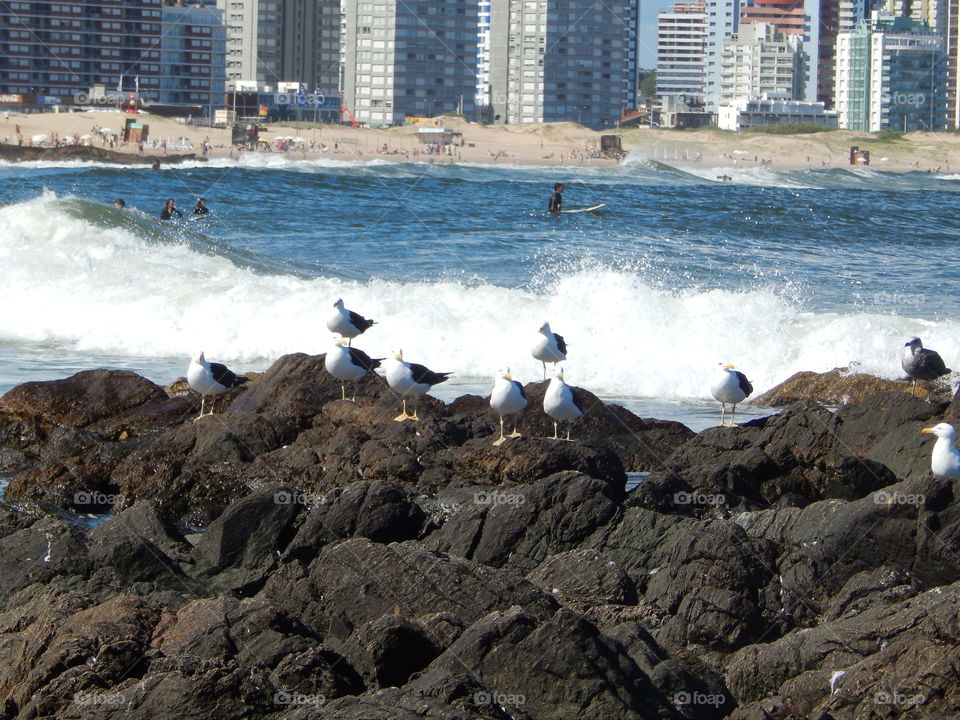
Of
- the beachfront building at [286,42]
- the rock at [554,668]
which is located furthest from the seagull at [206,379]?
the beachfront building at [286,42]

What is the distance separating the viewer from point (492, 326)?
689 inches

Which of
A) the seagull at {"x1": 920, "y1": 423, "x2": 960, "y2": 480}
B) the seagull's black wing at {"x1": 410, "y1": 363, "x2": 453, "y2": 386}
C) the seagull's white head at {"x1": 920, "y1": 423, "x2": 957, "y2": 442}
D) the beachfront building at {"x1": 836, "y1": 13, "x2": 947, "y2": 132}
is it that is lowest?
the seagull at {"x1": 920, "y1": 423, "x2": 960, "y2": 480}

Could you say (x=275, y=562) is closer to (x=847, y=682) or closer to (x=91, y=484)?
(x=91, y=484)

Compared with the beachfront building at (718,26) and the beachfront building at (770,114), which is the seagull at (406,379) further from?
the beachfront building at (718,26)

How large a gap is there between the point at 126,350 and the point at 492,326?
4556 mm

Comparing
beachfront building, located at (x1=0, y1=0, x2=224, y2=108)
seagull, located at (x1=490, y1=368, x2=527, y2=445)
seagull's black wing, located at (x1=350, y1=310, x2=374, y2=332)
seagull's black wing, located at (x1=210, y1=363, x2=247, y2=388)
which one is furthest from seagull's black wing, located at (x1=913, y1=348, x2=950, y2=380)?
beachfront building, located at (x1=0, y1=0, x2=224, y2=108)

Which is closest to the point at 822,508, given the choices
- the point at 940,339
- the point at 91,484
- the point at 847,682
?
the point at 847,682

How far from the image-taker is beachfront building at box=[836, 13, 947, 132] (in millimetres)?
133625

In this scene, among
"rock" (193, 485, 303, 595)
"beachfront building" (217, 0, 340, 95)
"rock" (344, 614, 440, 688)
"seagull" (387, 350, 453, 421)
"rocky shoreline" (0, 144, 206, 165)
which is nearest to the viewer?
"rock" (344, 614, 440, 688)

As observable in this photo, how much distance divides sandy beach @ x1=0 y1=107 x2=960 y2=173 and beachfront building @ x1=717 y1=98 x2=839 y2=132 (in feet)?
39.3

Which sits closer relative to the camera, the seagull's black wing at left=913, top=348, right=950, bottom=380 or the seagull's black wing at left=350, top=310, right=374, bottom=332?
the seagull's black wing at left=913, top=348, right=950, bottom=380

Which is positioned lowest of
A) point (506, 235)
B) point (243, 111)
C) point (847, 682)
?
point (847, 682)

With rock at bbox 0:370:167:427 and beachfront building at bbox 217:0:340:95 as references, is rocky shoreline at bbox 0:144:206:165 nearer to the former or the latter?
beachfront building at bbox 217:0:340:95

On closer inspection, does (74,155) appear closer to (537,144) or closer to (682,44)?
(537,144)
